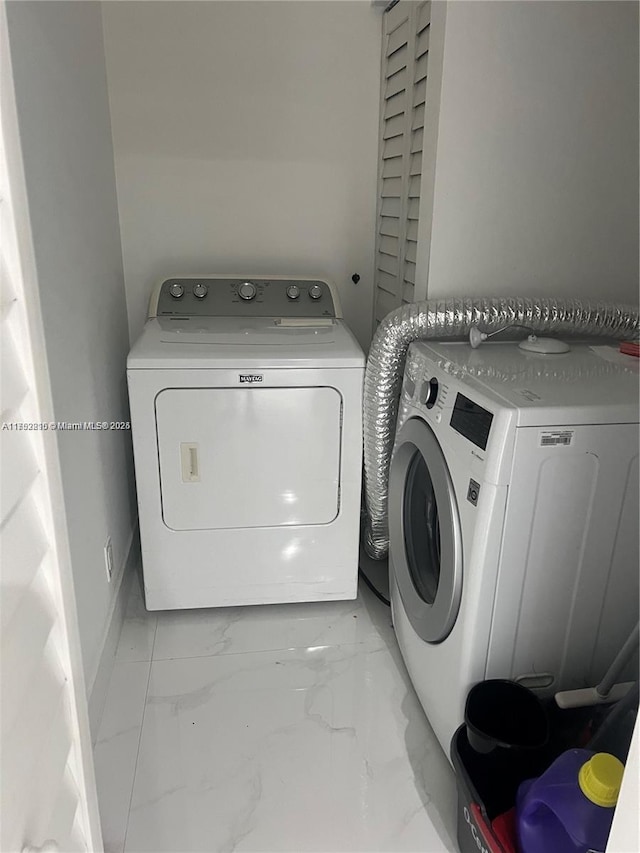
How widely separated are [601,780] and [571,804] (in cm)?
10

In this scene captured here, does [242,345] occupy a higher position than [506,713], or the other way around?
[242,345]

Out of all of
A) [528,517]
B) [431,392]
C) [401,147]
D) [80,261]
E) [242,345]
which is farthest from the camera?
[401,147]

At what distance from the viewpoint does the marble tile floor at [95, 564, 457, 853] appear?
143 centimetres

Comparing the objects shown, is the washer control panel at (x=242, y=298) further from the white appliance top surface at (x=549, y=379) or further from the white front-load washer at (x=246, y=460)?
the white appliance top surface at (x=549, y=379)

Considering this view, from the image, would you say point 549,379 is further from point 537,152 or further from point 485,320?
point 537,152

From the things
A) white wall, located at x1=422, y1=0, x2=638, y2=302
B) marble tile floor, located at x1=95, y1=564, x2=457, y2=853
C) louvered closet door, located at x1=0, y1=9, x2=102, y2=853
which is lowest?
marble tile floor, located at x1=95, y1=564, x2=457, y2=853

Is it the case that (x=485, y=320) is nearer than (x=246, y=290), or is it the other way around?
(x=485, y=320)

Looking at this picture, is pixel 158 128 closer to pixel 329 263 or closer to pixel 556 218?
pixel 329 263

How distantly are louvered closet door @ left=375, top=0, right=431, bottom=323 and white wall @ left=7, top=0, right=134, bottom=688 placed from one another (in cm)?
98

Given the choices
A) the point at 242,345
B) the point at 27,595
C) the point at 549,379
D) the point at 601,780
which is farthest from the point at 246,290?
the point at 601,780

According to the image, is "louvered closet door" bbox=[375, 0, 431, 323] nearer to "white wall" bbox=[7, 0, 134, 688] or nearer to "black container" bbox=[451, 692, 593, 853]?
"white wall" bbox=[7, 0, 134, 688]

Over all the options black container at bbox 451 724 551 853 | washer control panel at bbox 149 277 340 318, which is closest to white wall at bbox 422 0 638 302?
washer control panel at bbox 149 277 340 318

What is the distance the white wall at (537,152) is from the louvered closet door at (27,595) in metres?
1.37

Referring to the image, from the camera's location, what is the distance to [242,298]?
91.8 inches
